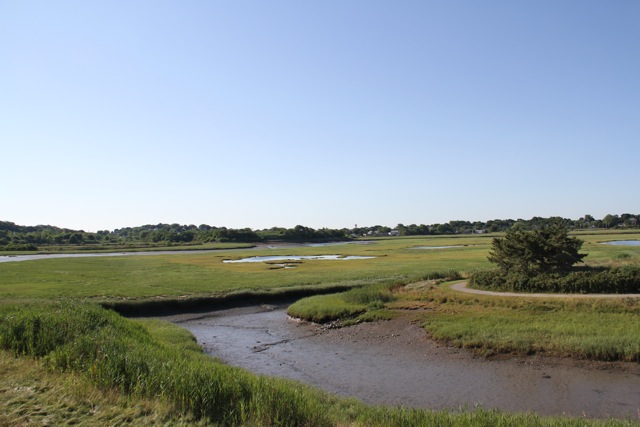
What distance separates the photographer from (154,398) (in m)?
10.4

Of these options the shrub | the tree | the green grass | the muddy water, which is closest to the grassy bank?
the muddy water

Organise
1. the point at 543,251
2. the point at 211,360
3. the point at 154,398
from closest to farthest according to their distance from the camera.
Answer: the point at 154,398
the point at 211,360
the point at 543,251

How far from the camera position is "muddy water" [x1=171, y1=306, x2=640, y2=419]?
50.1 feet

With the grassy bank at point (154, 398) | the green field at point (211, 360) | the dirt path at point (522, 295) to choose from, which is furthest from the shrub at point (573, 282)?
the grassy bank at point (154, 398)

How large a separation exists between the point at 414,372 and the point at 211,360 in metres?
8.63

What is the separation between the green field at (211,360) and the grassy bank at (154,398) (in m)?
0.04

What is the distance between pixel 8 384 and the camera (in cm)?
1080

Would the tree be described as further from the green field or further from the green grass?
the green grass

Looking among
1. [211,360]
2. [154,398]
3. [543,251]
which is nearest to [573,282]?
[543,251]

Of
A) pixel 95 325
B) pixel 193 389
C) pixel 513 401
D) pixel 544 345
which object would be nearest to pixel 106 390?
pixel 193 389

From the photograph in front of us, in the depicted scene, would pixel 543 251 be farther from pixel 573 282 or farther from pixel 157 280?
pixel 157 280

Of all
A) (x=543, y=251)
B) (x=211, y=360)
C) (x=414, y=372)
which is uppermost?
(x=543, y=251)

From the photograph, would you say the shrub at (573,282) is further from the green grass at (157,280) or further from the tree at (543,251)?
the green grass at (157,280)

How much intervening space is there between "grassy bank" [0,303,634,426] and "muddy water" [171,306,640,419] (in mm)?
3791
